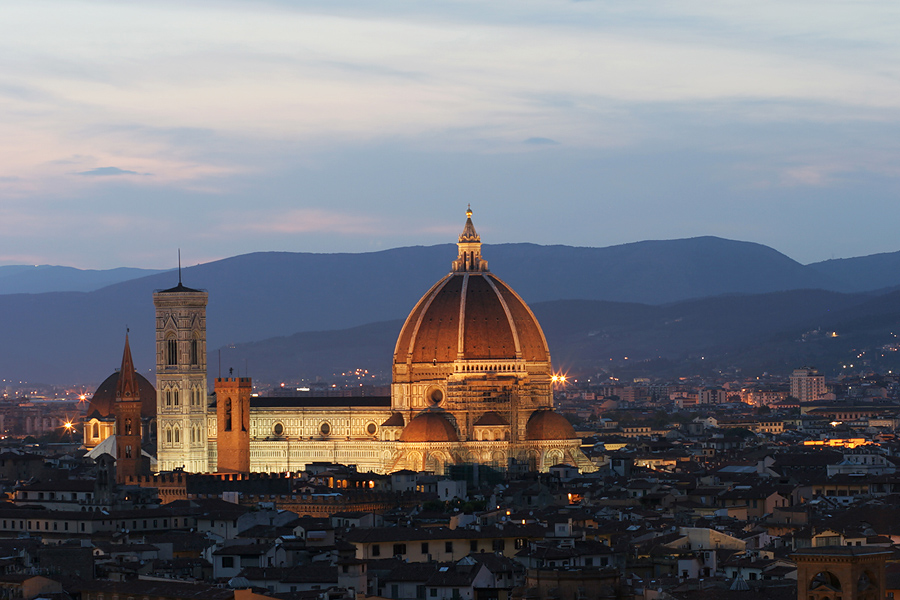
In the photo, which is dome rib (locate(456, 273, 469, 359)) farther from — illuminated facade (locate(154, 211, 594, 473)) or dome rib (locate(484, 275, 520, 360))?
dome rib (locate(484, 275, 520, 360))

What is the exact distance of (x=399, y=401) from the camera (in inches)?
5325

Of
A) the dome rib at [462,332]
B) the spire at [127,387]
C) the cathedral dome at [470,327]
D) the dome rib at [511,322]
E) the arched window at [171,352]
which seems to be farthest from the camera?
the dome rib at [511,322]

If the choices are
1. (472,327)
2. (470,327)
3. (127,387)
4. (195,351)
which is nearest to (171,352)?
(195,351)

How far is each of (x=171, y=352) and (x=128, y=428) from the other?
10244 mm

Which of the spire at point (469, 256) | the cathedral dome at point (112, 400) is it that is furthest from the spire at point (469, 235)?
the cathedral dome at point (112, 400)

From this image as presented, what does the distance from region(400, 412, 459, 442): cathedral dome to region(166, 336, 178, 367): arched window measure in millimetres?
15370

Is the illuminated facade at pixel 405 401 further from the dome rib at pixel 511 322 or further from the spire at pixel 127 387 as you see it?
the spire at pixel 127 387

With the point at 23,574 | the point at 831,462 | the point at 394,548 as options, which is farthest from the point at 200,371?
the point at 23,574

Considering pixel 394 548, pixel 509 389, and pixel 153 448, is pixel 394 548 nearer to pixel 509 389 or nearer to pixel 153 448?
pixel 509 389

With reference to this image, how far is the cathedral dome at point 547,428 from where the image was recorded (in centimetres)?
12875

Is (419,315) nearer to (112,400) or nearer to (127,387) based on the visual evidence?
(127,387)

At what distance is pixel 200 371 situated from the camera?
134000 millimetres

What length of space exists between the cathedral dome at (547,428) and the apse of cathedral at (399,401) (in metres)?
0.08

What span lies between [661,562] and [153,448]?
272ft
